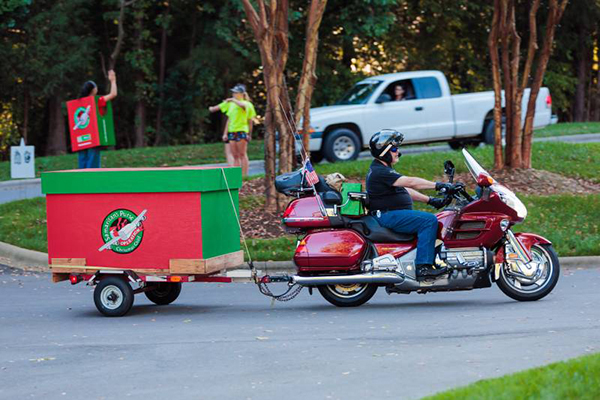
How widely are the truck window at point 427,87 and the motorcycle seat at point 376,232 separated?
13.1 m

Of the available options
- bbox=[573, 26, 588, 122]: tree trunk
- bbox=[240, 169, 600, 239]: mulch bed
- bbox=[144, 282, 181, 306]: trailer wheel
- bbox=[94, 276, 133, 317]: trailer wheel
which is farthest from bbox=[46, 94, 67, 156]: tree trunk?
bbox=[94, 276, 133, 317]: trailer wheel

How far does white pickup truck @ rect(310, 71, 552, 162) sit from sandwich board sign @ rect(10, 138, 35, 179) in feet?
24.0

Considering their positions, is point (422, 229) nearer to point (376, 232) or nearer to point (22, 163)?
point (376, 232)

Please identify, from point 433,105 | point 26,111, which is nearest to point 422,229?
point 433,105

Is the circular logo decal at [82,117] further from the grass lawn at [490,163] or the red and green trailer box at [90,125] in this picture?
the grass lawn at [490,163]

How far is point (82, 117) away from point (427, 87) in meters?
9.88

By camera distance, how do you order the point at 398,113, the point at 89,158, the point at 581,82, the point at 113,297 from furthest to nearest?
the point at 581,82 → the point at 398,113 → the point at 89,158 → the point at 113,297

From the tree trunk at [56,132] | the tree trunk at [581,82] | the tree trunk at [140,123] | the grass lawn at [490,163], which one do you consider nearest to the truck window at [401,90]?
the grass lawn at [490,163]

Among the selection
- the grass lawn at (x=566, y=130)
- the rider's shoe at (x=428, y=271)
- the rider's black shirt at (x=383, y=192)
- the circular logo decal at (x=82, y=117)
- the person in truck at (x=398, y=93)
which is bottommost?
the rider's shoe at (x=428, y=271)

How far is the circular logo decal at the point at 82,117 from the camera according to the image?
1523 cm

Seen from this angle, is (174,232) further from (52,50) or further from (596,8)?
(596,8)

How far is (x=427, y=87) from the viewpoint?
2298 cm

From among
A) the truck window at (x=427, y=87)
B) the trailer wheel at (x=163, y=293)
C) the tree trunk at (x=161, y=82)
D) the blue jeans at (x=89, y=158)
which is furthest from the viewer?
the tree trunk at (x=161, y=82)

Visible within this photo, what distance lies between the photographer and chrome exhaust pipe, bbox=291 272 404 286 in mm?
9922
